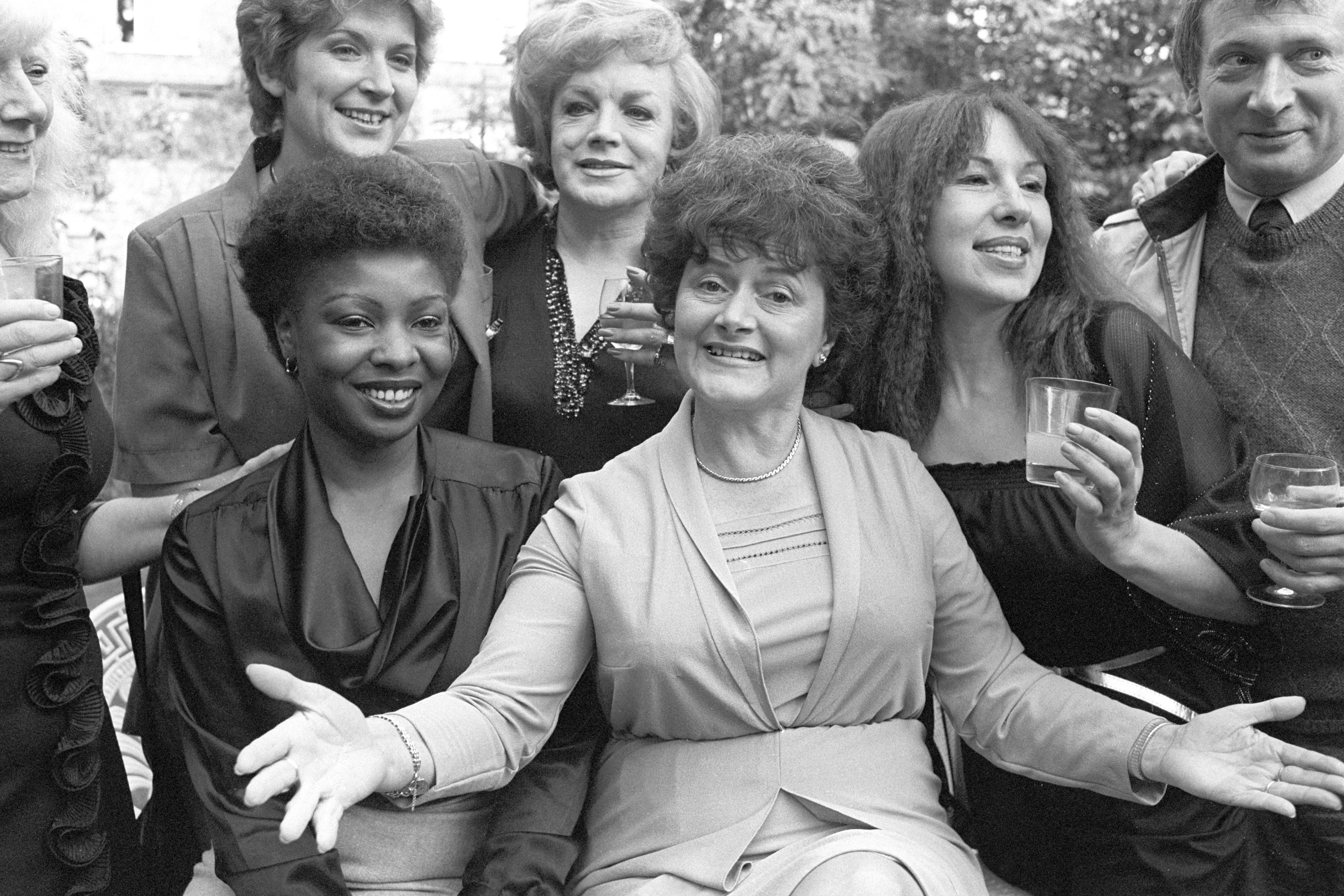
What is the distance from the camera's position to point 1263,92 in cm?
371

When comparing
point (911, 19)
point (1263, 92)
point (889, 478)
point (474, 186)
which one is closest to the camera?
point (889, 478)

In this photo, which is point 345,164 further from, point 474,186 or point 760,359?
point 760,359

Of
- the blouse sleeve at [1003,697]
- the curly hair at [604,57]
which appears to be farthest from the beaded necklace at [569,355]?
the blouse sleeve at [1003,697]

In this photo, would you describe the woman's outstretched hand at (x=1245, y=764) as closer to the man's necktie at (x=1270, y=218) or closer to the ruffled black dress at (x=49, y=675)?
the man's necktie at (x=1270, y=218)

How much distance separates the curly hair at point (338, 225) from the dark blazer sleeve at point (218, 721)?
0.59m

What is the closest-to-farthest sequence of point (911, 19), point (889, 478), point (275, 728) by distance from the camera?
point (275, 728)
point (889, 478)
point (911, 19)

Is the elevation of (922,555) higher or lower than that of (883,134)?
lower

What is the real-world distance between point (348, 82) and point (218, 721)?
5.82ft

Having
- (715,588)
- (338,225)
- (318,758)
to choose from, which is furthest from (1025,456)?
(318,758)

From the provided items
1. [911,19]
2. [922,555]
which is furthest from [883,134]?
[911,19]

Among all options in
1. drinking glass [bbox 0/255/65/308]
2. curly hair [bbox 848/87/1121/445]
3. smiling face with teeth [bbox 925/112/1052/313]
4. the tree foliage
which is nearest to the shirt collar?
curly hair [bbox 848/87/1121/445]

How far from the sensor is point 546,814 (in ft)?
10.5

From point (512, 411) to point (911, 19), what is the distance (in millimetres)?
6999

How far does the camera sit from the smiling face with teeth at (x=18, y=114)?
3.47 metres
